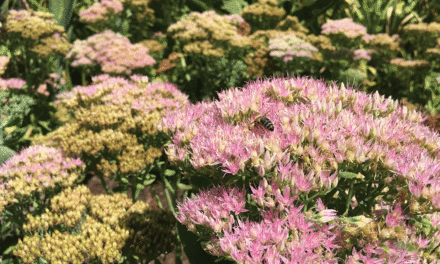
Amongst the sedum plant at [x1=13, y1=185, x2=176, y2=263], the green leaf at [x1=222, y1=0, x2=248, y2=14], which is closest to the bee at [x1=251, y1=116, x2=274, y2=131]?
the sedum plant at [x1=13, y1=185, x2=176, y2=263]

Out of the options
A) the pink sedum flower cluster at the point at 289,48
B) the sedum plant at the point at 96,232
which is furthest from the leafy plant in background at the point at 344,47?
the sedum plant at the point at 96,232

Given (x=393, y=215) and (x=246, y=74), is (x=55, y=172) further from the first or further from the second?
(x=246, y=74)

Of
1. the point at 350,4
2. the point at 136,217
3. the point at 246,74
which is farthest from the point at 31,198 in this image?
the point at 350,4

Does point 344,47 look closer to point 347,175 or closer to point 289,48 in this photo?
point 289,48

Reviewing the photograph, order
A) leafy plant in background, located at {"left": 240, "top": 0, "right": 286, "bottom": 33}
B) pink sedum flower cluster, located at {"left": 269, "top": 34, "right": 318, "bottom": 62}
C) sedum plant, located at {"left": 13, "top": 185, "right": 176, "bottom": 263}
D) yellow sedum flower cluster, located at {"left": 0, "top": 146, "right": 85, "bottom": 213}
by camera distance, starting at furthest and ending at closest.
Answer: leafy plant in background, located at {"left": 240, "top": 0, "right": 286, "bottom": 33}
pink sedum flower cluster, located at {"left": 269, "top": 34, "right": 318, "bottom": 62}
yellow sedum flower cluster, located at {"left": 0, "top": 146, "right": 85, "bottom": 213}
sedum plant, located at {"left": 13, "top": 185, "right": 176, "bottom": 263}

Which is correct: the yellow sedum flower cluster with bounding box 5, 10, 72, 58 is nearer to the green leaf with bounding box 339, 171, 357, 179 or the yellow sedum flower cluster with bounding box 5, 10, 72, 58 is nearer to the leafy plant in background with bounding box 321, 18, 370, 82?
the leafy plant in background with bounding box 321, 18, 370, 82

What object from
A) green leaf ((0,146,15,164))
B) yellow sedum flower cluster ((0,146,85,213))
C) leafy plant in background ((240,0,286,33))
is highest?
leafy plant in background ((240,0,286,33))

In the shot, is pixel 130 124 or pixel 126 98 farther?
pixel 126 98
